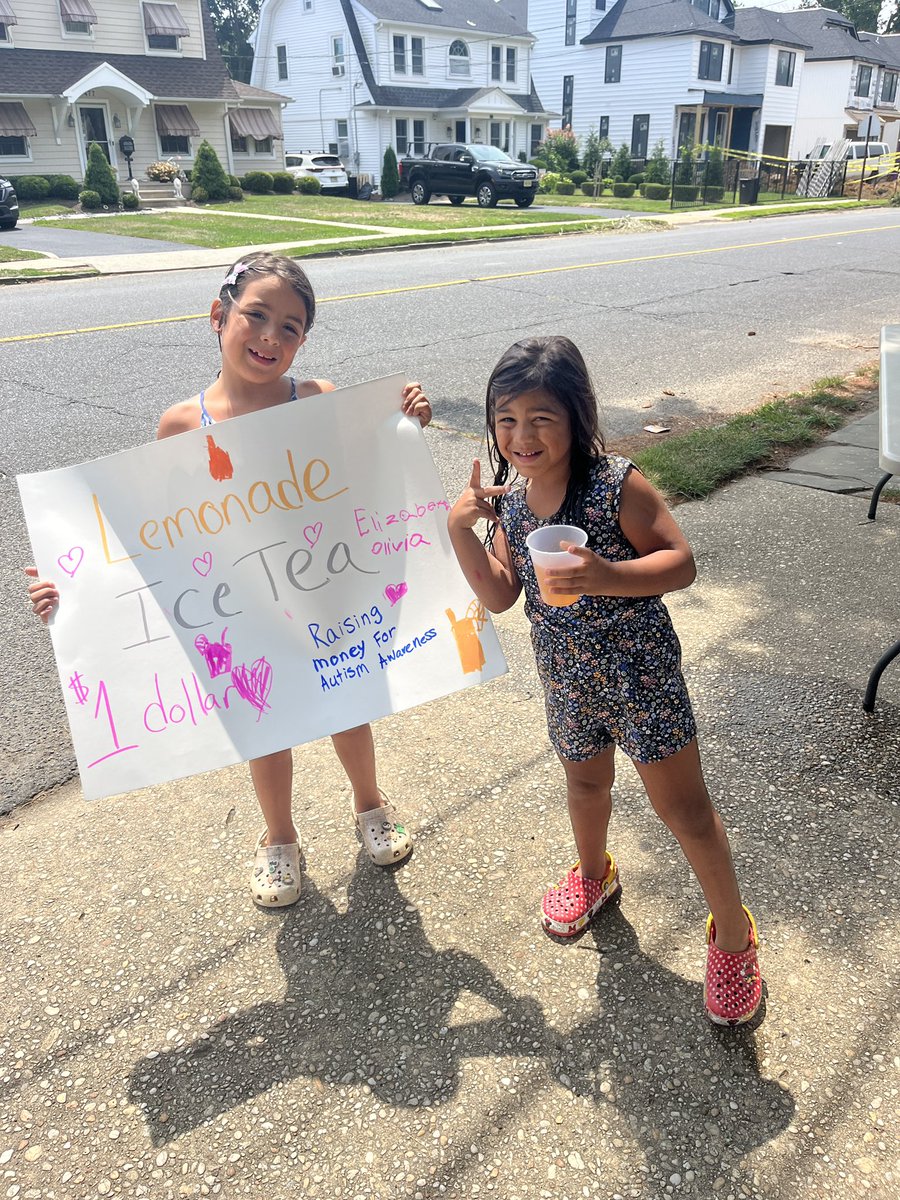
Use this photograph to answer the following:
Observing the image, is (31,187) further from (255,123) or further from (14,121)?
(255,123)

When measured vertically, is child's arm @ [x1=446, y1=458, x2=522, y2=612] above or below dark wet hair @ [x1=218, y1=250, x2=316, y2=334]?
below

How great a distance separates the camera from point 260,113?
116ft

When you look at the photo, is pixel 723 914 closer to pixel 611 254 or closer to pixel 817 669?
pixel 817 669

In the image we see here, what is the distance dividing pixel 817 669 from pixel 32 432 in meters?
5.09

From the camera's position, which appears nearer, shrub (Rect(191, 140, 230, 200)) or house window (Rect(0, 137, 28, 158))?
shrub (Rect(191, 140, 230, 200))

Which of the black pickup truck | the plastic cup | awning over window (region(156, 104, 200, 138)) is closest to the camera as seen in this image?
the plastic cup

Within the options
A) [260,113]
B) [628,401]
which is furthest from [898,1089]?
[260,113]

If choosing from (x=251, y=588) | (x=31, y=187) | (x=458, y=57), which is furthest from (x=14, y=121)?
(x=251, y=588)

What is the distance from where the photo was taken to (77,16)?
98.6 feet

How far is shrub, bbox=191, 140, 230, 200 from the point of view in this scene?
93.9ft

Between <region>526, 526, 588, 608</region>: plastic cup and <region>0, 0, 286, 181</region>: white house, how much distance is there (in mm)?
33958

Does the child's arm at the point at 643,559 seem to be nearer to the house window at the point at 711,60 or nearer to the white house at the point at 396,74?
the white house at the point at 396,74

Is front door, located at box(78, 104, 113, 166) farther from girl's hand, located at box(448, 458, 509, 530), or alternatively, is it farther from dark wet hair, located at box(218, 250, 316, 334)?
girl's hand, located at box(448, 458, 509, 530)

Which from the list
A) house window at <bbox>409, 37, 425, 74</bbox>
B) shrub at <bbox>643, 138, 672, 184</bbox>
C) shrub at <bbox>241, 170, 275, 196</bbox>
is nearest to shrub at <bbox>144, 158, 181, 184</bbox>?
shrub at <bbox>241, 170, 275, 196</bbox>
